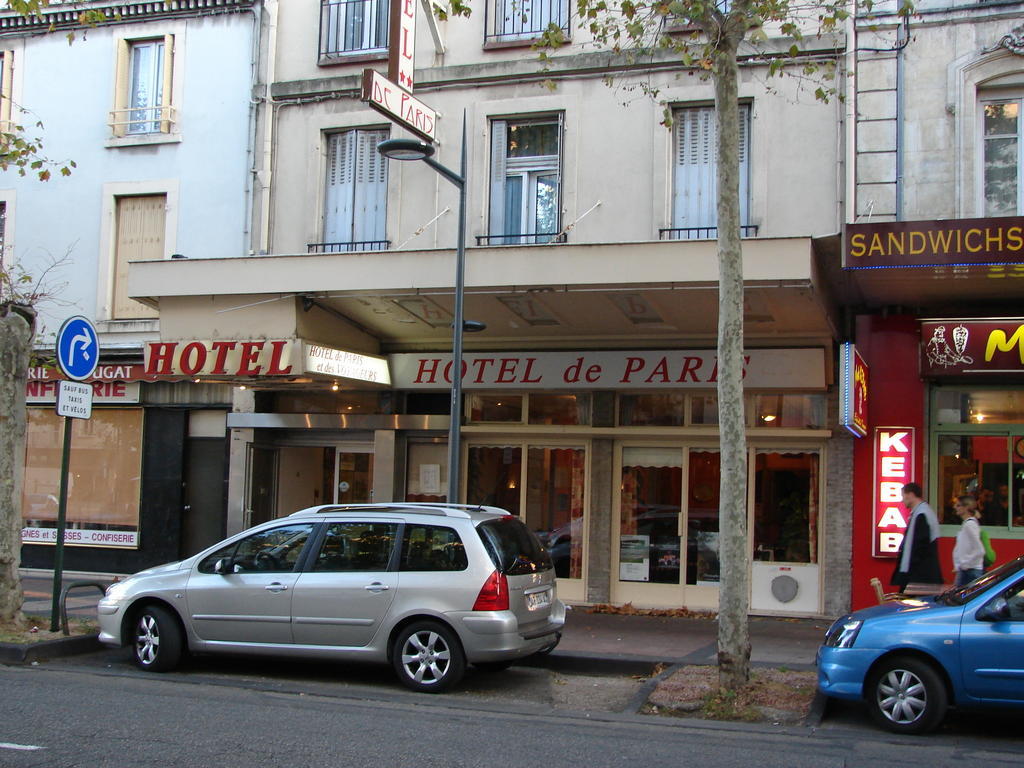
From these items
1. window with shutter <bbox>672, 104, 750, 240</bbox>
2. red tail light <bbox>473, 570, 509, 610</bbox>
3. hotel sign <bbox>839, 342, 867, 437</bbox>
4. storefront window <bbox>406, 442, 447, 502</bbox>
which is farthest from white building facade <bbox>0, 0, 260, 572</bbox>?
hotel sign <bbox>839, 342, 867, 437</bbox>

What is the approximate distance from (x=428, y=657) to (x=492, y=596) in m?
0.83

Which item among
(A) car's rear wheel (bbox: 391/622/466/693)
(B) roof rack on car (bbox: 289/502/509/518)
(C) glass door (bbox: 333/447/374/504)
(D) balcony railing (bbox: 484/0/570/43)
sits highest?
(D) balcony railing (bbox: 484/0/570/43)

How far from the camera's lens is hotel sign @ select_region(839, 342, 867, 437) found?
35.0ft

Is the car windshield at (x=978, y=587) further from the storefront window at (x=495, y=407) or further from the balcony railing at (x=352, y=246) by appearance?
the balcony railing at (x=352, y=246)

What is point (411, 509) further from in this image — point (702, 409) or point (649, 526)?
point (702, 409)

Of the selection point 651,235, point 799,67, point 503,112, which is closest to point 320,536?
point 651,235

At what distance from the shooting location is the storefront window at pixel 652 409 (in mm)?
14172

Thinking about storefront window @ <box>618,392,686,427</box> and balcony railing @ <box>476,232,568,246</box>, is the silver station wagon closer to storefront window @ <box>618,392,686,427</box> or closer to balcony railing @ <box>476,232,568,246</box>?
storefront window @ <box>618,392,686,427</box>

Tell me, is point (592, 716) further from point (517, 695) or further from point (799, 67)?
point (799, 67)

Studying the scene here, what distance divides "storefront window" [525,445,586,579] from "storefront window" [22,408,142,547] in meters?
6.67

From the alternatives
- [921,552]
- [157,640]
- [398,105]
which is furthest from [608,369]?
[157,640]

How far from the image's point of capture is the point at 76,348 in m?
11.0

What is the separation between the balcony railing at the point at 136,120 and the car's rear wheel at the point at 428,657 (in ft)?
36.8

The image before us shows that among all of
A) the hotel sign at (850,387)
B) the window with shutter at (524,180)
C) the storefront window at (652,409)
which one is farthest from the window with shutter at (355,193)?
the hotel sign at (850,387)
